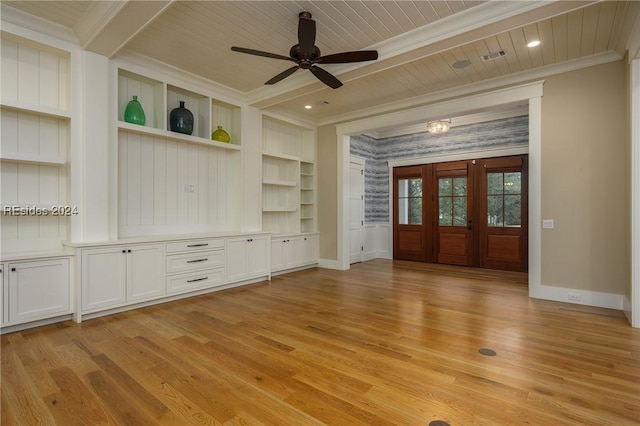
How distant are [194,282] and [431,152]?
5.86 metres

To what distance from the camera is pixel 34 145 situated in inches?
137

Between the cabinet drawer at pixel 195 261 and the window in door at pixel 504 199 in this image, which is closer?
the cabinet drawer at pixel 195 261

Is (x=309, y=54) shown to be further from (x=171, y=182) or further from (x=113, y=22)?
(x=171, y=182)

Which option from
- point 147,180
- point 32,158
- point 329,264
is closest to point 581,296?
point 329,264

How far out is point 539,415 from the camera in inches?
73.2

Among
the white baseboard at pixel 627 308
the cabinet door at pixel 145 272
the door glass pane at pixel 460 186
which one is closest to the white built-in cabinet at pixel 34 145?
the cabinet door at pixel 145 272

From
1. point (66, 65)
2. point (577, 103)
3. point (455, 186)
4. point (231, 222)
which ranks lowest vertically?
point (231, 222)

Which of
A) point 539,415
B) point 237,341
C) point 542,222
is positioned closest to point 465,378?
point 539,415

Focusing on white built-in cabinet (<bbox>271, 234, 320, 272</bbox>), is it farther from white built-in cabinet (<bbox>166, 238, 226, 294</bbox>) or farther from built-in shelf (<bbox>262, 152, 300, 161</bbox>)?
built-in shelf (<bbox>262, 152, 300, 161</bbox>)

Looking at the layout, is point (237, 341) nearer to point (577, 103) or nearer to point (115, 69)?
point (115, 69)

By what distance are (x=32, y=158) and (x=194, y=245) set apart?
1.96 meters

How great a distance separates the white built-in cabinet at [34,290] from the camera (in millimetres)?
3025

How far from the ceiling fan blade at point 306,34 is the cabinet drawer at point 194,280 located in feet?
10.5

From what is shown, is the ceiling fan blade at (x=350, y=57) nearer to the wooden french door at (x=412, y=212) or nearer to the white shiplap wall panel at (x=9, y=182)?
the white shiplap wall panel at (x=9, y=182)
